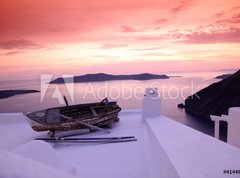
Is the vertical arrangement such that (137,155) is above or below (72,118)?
below

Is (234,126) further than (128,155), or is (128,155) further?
(128,155)

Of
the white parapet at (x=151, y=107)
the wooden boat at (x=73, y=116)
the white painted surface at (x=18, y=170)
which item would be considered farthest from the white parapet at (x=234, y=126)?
the white painted surface at (x=18, y=170)

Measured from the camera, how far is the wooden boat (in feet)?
16.2

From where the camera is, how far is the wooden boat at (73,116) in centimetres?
494

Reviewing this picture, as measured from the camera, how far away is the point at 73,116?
19.5 feet

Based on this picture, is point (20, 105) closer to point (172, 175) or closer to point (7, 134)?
point (7, 134)

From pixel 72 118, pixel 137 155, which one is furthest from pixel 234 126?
pixel 72 118

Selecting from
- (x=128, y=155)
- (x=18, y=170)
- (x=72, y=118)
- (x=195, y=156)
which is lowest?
(x=128, y=155)

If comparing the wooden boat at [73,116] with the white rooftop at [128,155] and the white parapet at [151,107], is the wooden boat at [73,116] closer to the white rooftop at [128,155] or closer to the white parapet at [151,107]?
the white rooftop at [128,155]

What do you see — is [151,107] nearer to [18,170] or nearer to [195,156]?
[195,156]

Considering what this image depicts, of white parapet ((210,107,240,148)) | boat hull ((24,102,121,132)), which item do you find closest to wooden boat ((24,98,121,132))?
boat hull ((24,102,121,132))

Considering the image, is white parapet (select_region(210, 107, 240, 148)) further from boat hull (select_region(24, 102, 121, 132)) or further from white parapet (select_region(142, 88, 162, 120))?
boat hull (select_region(24, 102, 121, 132))

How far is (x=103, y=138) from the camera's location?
4816mm

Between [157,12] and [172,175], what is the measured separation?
17.7ft
